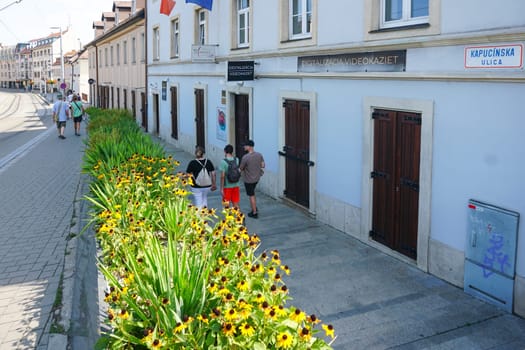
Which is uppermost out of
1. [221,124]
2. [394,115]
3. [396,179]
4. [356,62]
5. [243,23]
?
[243,23]

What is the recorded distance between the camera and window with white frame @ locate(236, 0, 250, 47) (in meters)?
14.1

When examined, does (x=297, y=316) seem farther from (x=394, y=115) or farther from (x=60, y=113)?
(x=60, y=113)

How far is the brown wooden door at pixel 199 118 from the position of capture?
713 inches

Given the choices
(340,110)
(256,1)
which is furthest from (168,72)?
(340,110)

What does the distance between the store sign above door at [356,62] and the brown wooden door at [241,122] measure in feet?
12.1

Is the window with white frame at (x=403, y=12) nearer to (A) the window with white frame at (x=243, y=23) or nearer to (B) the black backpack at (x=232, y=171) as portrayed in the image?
(B) the black backpack at (x=232, y=171)

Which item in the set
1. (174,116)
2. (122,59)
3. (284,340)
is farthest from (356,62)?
(122,59)

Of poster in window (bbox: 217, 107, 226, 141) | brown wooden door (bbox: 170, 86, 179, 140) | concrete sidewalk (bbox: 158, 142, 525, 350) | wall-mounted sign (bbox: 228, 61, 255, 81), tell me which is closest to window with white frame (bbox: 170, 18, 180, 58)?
brown wooden door (bbox: 170, 86, 179, 140)

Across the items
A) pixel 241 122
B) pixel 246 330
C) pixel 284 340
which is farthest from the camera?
pixel 241 122

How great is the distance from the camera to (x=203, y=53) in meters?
15.6

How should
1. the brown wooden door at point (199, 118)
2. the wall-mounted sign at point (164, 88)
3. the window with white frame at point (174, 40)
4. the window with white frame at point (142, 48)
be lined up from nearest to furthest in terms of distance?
the brown wooden door at point (199, 118)
the window with white frame at point (174, 40)
the wall-mounted sign at point (164, 88)
the window with white frame at point (142, 48)

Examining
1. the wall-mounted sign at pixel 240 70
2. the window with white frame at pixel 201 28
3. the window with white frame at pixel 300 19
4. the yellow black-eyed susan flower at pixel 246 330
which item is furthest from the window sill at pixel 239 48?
the yellow black-eyed susan flower at pixel 246 330

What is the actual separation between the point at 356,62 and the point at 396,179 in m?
2.10

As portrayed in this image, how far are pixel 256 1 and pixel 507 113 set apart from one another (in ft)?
26.1
